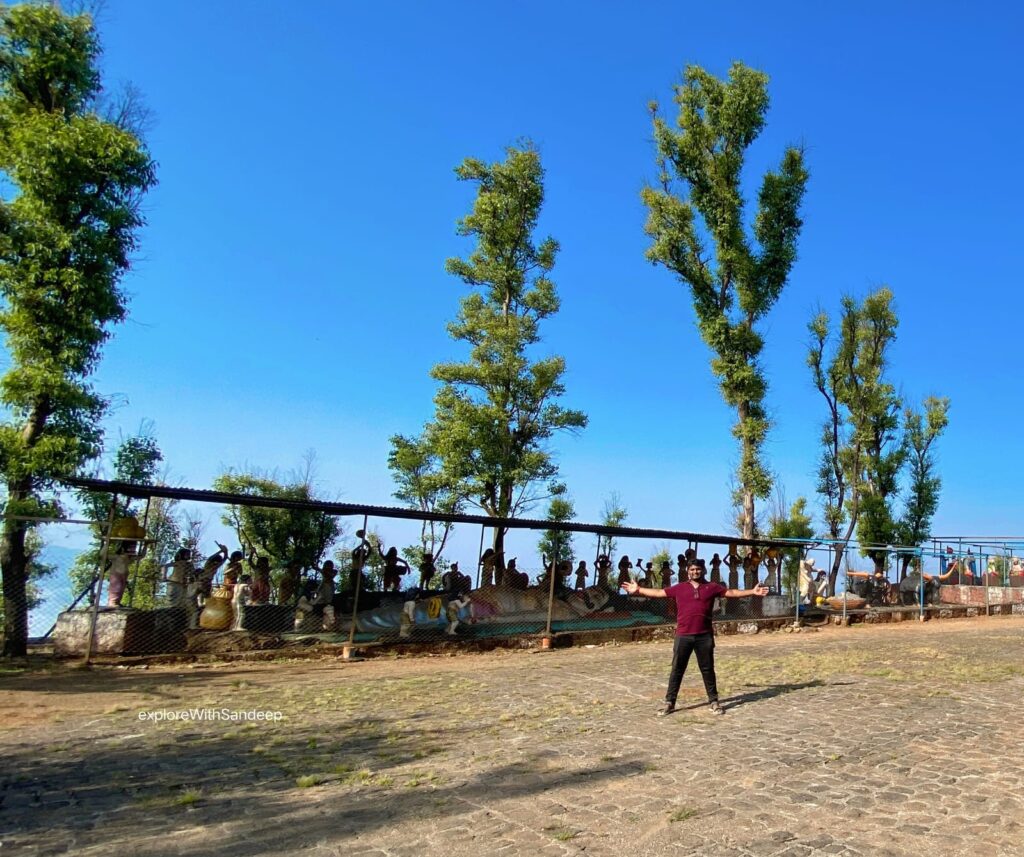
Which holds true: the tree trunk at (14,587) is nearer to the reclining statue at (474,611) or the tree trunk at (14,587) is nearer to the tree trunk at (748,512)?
the reclining statue at (474,611)

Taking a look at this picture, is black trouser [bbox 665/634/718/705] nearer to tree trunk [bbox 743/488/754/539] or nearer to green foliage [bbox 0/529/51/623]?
green foliage [bbox 0/529/51/623]

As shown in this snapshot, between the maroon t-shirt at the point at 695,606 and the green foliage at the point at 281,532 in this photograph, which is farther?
the green foliage at the point at 281,532

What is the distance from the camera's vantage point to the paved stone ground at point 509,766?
4.93 metres

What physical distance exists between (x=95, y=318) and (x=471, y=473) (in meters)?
11.8

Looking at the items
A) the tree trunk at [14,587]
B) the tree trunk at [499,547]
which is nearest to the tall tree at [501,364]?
the tree trunk at [499,547]

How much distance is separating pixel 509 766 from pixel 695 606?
11.8 feet

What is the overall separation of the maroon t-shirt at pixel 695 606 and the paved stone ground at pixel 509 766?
3.19ft

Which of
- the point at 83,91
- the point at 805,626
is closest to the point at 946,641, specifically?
the point at 805,626

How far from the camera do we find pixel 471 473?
22.8 metres

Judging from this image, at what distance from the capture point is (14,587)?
12.5m

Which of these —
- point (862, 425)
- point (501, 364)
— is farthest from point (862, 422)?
point (501, 364)

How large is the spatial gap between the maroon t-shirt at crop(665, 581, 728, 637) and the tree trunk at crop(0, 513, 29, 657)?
10.2 m

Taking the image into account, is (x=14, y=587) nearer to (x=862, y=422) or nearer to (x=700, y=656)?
(x=700, y=656)

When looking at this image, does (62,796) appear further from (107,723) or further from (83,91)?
(83,91)
